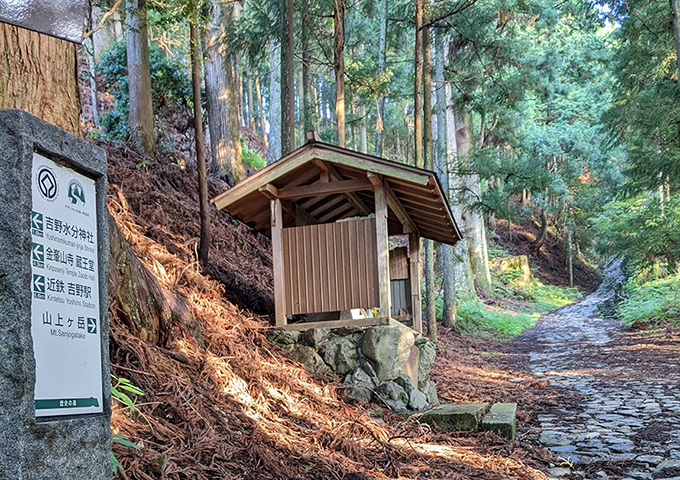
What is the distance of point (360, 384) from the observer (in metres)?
7.27

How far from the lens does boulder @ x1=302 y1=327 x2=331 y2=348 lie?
775 cm

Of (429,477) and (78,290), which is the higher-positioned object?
(78,290)

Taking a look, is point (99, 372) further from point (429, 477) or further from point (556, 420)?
point (556, 420)

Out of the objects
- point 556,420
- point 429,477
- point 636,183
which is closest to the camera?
point 429,477

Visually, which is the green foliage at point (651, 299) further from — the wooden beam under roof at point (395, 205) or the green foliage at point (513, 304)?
the wooden beam under roof at point (395, 205)

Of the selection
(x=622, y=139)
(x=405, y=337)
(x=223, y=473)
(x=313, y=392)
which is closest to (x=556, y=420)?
(x=405, y=337)

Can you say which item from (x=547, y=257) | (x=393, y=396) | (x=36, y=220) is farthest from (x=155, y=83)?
(x=547, y=257)

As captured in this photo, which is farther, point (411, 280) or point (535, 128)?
point (535, 128)

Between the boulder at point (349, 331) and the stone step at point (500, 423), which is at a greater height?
the boulder at point (349, 331)

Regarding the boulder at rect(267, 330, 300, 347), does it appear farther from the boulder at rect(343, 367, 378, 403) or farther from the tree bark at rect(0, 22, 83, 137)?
the tree bark at rect(0, 22, 83, 137)

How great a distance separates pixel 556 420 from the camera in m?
7.24

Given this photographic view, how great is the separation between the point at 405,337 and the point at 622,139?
10917mm

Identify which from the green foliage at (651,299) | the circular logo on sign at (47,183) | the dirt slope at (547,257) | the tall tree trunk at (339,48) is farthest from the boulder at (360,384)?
the dirt slope at (547,257)

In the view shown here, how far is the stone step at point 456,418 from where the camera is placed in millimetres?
6543
